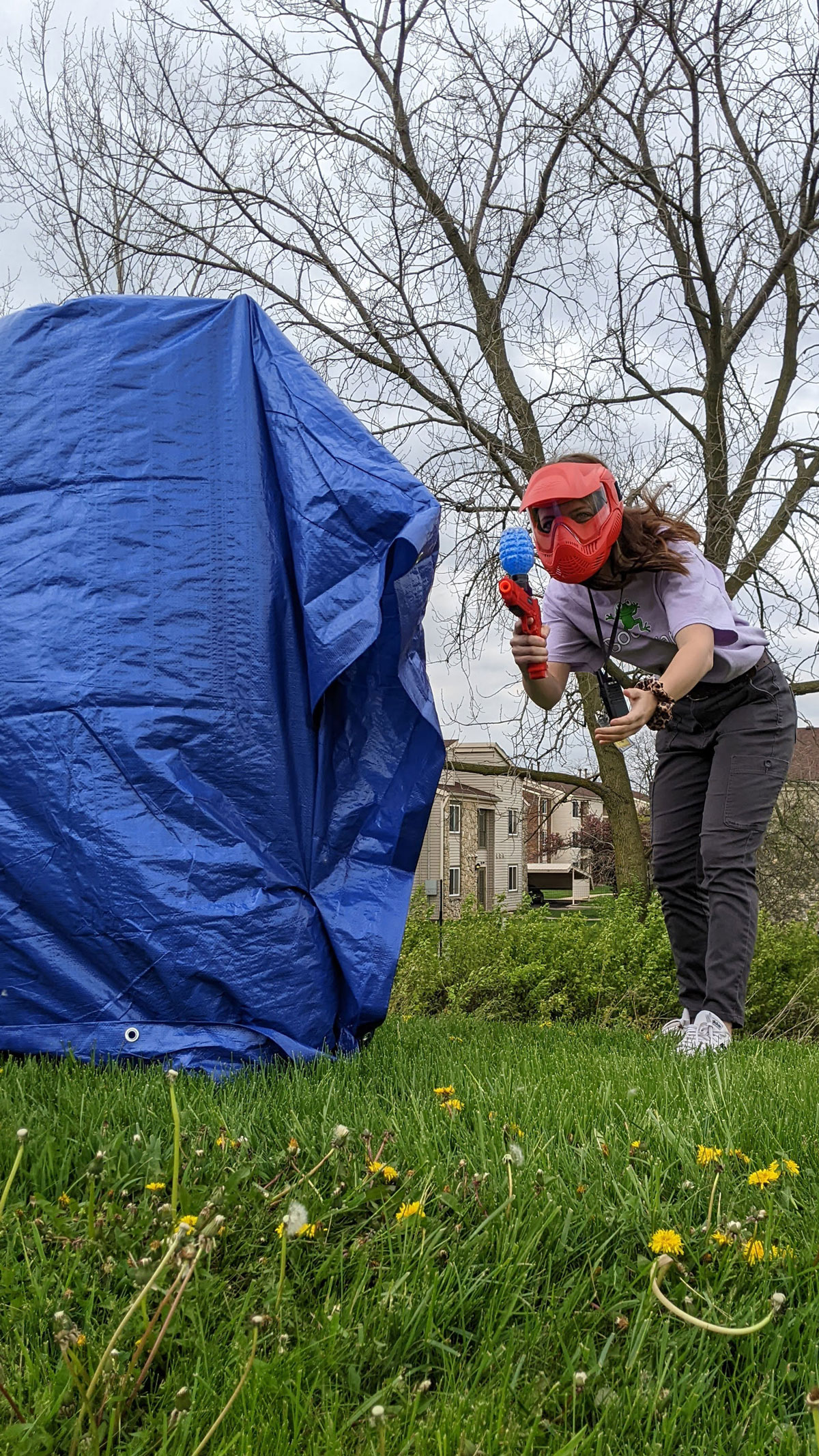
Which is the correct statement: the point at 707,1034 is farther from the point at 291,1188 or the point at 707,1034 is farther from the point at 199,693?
the point at 291,1188

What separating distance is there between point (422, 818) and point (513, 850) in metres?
39.6

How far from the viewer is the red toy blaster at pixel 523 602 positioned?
9.96ft

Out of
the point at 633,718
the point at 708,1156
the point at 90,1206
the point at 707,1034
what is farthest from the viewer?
the point at 707,1034

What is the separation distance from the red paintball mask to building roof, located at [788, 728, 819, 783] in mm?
4775

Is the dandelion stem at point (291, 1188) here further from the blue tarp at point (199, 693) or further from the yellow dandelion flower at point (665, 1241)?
the blue tarp at point (199, 693)

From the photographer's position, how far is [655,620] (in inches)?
140

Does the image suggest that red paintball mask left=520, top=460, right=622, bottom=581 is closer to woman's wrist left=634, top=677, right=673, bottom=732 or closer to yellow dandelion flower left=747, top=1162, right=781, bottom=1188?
woman's wrist left=634, top=677, right=673, bottom=732

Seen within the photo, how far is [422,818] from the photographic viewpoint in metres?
3.13

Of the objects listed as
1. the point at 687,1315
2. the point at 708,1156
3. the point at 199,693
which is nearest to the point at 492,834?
the point at 199,693

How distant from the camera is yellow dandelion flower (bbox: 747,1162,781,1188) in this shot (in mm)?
1702

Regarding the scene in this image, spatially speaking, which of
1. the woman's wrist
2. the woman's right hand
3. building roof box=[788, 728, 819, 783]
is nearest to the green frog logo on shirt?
the woman's right hand

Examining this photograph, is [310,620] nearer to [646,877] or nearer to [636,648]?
[636,648]

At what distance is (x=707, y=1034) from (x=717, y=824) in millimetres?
650

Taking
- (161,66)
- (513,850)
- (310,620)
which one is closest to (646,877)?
(310,620)
